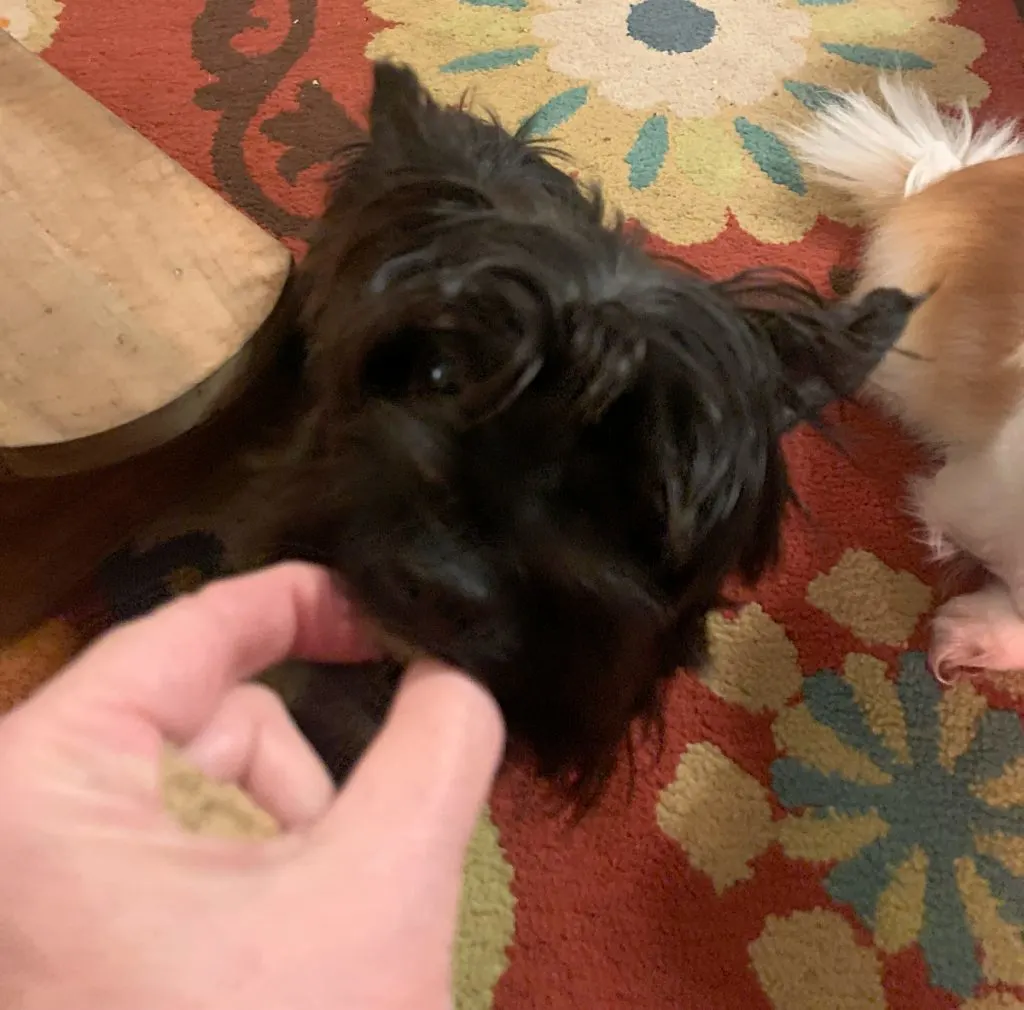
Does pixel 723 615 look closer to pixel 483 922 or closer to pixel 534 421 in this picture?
pixel 483 922

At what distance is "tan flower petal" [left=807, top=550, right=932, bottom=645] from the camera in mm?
1302

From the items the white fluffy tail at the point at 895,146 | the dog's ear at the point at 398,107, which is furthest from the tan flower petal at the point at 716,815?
the white fluffy tail at the point at 895,146

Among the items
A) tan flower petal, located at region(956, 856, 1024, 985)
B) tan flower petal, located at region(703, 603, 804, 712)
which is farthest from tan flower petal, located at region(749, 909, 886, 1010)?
tan flower petal, located at region(703, 603, 804, 712)

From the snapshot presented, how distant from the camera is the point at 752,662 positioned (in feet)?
4.15

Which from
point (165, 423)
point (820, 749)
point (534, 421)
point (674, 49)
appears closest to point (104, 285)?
point (165, 423)

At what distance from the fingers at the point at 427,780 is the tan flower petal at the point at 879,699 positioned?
84 centimetres

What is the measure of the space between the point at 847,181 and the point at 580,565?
3.65 ft

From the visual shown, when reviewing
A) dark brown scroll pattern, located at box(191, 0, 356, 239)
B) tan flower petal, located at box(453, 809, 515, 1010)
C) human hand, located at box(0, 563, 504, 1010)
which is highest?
human hand, located at box(0, 563, 504, 1010)

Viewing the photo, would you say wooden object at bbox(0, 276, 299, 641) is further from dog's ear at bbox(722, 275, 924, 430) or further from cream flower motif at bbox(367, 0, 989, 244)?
cream flower motif at bbox(367, 0, 989, 244)

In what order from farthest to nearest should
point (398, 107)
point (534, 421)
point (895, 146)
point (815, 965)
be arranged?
1. point (895, 146)
2. point (815, 965)
3. point (398, 107)
4. point (534, 421)

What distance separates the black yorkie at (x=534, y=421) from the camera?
26.7 inches

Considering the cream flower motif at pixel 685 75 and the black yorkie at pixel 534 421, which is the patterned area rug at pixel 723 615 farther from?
the black yorkie at pixel 534 421

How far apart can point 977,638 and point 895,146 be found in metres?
0.73

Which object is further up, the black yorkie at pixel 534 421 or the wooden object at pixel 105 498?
the black yorkie at pixel 534 421
